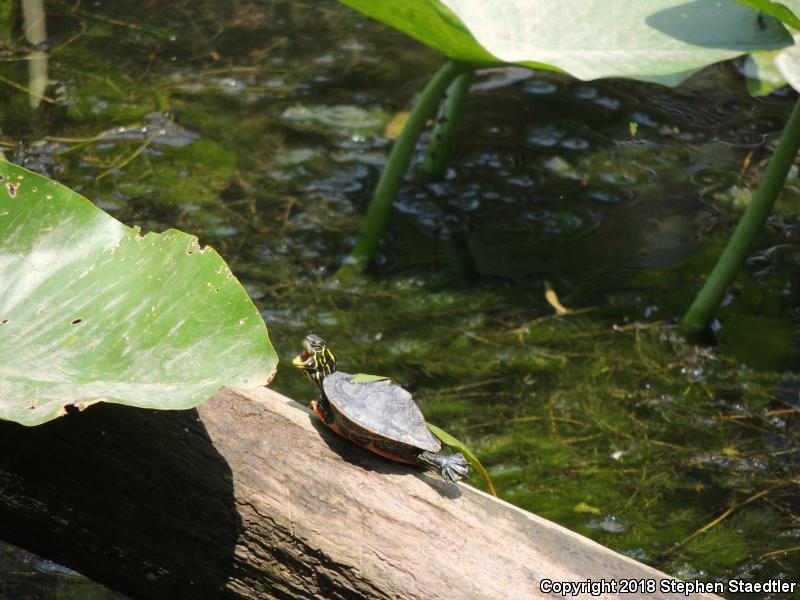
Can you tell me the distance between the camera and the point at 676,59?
238 centimetres

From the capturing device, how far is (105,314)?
5.23 ft

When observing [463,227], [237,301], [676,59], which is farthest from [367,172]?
[237,301]

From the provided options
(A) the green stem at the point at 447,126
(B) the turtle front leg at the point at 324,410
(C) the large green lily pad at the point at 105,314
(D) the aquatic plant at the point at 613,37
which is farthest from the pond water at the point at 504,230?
(B) the turtle front leg at the point at 324,410

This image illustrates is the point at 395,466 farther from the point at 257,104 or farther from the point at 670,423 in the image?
the point at 257,104

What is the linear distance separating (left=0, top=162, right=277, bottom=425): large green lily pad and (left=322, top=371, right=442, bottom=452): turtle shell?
0.16 meters

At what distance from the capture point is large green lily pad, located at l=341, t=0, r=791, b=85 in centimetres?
232

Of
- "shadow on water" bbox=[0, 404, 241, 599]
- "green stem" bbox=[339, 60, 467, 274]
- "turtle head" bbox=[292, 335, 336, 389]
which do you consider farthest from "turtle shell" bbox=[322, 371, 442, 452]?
"green stem" bbox=[339, 60, 467, 274]

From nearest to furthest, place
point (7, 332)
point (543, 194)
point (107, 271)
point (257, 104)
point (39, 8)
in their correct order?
point (7, 332) → point (107, 271) → point (543, 194) → point (257, 104) → point (39, 8)

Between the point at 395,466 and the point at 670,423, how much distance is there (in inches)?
A: 47.8

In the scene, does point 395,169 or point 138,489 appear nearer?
point 138,489

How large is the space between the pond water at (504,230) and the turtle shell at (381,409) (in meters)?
0.78

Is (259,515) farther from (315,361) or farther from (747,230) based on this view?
(747,230)

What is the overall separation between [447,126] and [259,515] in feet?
7.18

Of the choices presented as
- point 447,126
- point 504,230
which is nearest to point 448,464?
point 504,230
